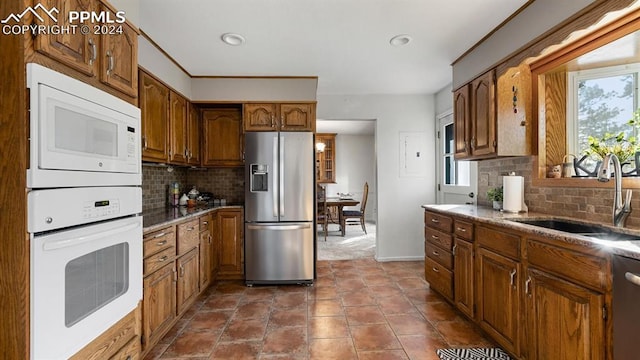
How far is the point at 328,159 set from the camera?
26.5 ft

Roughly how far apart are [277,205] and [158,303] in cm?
153

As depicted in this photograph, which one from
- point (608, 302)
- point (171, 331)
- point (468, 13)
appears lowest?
point (171, 331)

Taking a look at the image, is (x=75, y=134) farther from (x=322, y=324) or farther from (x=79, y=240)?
(x=322, y=324)

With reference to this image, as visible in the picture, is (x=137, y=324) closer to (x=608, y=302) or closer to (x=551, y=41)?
(x=608, y=302)

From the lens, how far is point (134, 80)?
68.6 inches

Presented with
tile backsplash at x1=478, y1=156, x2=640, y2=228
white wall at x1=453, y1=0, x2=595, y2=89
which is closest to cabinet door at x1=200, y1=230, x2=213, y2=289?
tile backsplash at x1=478, y1=156, x2=640, y2=228

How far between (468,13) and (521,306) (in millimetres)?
2064

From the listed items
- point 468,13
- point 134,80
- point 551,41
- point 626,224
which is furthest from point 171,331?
point 551,41

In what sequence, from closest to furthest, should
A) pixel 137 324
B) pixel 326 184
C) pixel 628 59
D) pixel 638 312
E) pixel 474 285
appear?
pixel 638 312 < pixel 137 324 < pixel 628 59 < pixel 474 285 < pixel 326 184

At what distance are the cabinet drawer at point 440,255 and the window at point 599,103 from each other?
4.26ft

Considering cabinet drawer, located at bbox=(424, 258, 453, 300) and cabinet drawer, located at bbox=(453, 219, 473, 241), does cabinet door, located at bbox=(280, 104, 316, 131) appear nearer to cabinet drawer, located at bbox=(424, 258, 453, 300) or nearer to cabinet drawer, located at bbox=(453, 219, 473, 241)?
cabinet drawer, located at bbox=(453, 219, 473, 241)

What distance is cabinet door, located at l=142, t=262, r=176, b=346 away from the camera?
197 centimetres

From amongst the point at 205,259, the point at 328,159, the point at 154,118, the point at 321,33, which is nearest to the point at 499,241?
the point at 321,33

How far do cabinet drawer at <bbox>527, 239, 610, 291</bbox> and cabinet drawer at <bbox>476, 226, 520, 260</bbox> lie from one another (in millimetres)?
105
